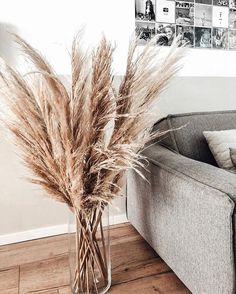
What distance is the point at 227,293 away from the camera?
0.85 m

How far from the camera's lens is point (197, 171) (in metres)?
1.01

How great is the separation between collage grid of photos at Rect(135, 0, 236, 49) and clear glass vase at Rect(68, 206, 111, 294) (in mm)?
1084

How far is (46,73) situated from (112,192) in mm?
484

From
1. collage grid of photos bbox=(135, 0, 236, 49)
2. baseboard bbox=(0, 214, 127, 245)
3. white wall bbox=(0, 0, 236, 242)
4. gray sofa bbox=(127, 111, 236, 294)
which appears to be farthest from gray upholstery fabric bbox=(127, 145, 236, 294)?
collage grid of photos bbox=(135, 0, 236, 49)

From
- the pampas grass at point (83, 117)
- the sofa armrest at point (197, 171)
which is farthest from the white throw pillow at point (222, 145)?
the pampas grass at point (83, 117)

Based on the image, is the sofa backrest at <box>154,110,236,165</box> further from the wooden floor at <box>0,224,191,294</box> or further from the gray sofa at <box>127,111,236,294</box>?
the wooden floor at <box>0,224,191,294</box>

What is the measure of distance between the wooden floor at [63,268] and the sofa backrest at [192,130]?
555 mm

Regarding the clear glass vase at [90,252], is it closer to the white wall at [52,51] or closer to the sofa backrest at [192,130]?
the white wall at [52,51]

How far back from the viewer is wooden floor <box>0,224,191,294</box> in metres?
1.19

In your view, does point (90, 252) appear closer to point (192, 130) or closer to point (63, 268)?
point (63, 268)

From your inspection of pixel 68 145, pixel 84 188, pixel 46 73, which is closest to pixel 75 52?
pixel 46 73

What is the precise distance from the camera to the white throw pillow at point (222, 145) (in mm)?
1350

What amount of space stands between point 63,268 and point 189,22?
1565 millimetres

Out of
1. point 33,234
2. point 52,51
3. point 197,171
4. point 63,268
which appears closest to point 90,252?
point 63,268
